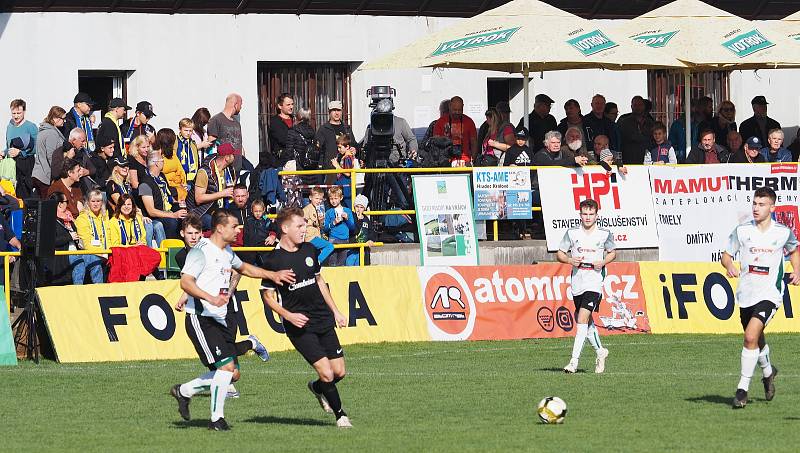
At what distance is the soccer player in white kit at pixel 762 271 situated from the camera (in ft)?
46.9

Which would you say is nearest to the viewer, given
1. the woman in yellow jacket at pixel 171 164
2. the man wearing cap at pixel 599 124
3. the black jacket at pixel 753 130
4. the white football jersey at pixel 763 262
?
the white football jersey at pixel 763 262

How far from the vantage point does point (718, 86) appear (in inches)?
1259

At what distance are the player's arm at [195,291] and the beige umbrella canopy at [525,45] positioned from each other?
398 inches

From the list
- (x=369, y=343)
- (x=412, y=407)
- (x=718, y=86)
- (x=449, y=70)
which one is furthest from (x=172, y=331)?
(x=718, y=86)

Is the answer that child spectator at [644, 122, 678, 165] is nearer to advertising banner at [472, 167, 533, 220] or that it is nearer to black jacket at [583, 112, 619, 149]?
black jacket at [583, 112, 619, 149]

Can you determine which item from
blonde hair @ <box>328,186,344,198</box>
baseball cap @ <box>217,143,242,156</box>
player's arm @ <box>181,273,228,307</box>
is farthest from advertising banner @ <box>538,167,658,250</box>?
player's arm @ <box>181,273,228,307</box>

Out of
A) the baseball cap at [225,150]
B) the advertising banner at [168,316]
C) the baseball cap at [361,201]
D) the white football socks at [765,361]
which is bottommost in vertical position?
the white football socks at [765,361]

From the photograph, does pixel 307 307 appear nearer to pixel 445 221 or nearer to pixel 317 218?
pixel 317 218

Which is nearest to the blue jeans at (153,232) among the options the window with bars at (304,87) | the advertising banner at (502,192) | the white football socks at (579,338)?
the advertising banner at (502,192)

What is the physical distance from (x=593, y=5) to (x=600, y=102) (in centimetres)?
465

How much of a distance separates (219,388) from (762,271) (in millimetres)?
4942

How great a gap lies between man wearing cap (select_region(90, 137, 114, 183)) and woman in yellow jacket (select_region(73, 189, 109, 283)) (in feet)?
3.82

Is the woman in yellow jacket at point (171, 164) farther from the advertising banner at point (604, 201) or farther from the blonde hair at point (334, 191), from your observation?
the advertising banner at point (604, 201)

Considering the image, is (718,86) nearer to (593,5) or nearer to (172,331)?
(593,5)
